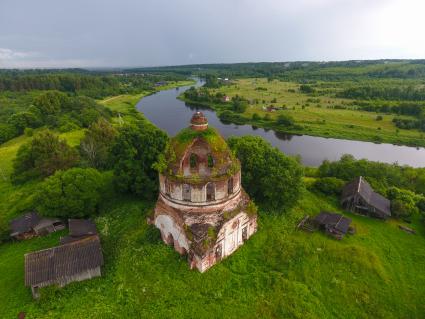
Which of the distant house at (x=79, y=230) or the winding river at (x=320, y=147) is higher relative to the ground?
the distant house at (x=79, y=230)

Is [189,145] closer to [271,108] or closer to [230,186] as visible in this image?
[230,186]

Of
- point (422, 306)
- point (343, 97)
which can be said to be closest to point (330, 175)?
point (422, 306)

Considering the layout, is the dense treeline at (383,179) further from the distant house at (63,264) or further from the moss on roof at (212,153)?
the distant house at (63,264)

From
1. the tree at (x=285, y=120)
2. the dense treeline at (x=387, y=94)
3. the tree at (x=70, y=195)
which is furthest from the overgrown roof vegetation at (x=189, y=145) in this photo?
the dense treeline at (x=387, y=94)

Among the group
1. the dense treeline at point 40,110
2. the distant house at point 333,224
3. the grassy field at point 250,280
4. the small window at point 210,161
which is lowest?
the grassy field at point 250,280

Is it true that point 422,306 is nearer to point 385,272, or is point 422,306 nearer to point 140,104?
point 385,272

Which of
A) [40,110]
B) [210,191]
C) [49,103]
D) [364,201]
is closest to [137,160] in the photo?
[210,191]
